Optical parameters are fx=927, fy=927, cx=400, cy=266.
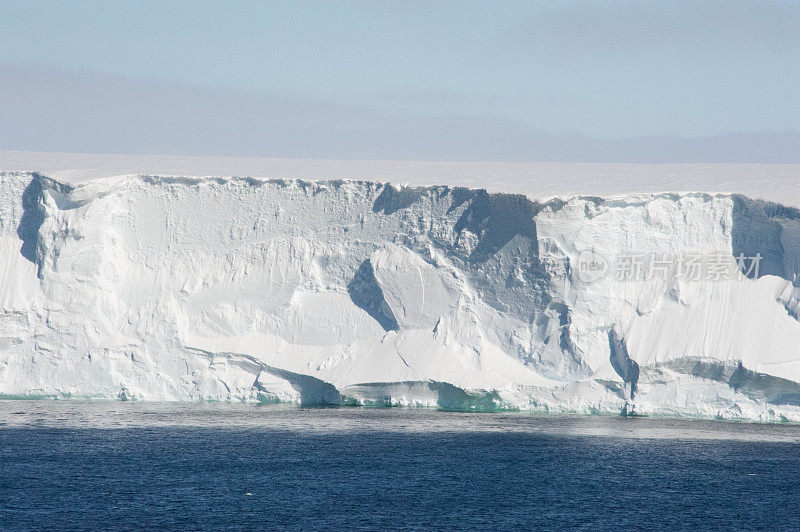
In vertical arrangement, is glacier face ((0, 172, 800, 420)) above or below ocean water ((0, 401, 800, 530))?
above

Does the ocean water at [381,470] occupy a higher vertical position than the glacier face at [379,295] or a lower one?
lower

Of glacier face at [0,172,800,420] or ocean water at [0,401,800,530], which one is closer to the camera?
ocean water at [0,401,800,530]

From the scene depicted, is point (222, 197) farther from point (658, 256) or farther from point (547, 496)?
point (547, 496)

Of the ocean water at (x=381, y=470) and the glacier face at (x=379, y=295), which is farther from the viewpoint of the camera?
the glacier face at (x=379, y=295)

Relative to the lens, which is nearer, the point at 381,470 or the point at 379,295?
the point at 381,470

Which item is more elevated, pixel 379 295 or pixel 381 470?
pixel 379 295
